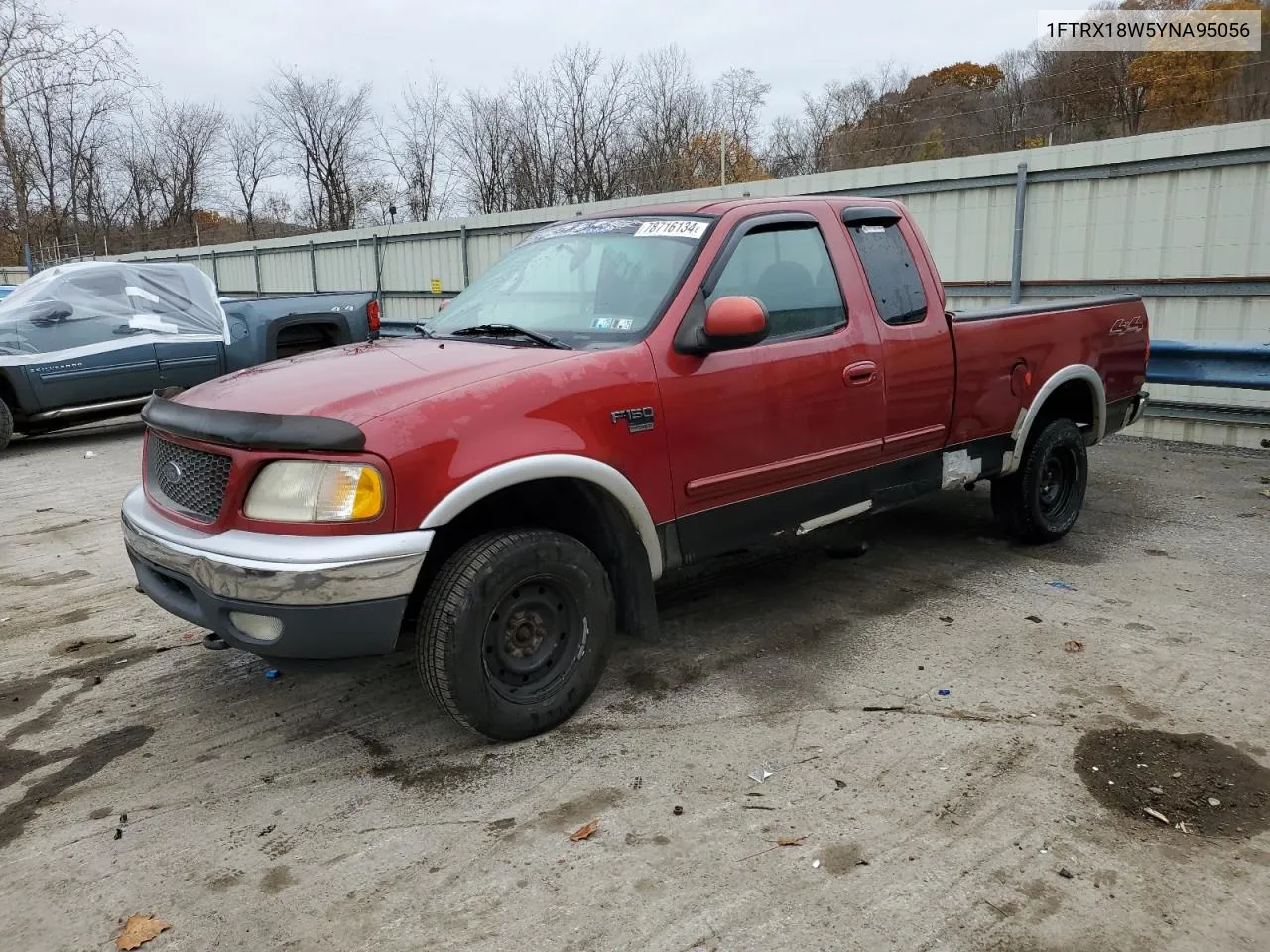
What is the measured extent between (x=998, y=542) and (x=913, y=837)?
11.2 feet

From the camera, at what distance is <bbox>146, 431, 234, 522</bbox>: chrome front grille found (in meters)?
3.23

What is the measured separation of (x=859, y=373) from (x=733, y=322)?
3.23ft

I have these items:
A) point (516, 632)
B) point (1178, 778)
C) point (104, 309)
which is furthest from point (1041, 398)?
point (104, 309)

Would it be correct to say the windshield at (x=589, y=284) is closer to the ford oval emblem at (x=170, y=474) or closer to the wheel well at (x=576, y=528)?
the wheel well at (x=576, y=528)

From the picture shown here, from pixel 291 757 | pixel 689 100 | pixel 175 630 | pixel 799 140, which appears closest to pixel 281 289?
Result: pixel 689 100

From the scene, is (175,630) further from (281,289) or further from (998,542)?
(281,289)

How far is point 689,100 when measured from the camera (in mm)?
31594

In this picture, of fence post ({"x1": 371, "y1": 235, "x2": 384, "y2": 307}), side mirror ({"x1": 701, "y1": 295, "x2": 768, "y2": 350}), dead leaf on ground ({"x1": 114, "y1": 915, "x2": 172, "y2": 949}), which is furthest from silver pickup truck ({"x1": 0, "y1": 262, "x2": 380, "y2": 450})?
fence post ({"x1": 371, "y1": 235, "x2": 384, "y2": 307})

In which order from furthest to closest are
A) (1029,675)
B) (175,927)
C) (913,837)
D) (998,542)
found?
(998,542) < (1029,675) < (913,837) < (175,927)

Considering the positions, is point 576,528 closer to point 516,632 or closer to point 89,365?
point 516,632

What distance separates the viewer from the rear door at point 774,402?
12.5 feet

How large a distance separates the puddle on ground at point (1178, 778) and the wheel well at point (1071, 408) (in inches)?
100

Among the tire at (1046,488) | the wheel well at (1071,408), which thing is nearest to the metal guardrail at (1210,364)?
the wheel well at (1071,408)

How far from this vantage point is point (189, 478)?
11.1ft
